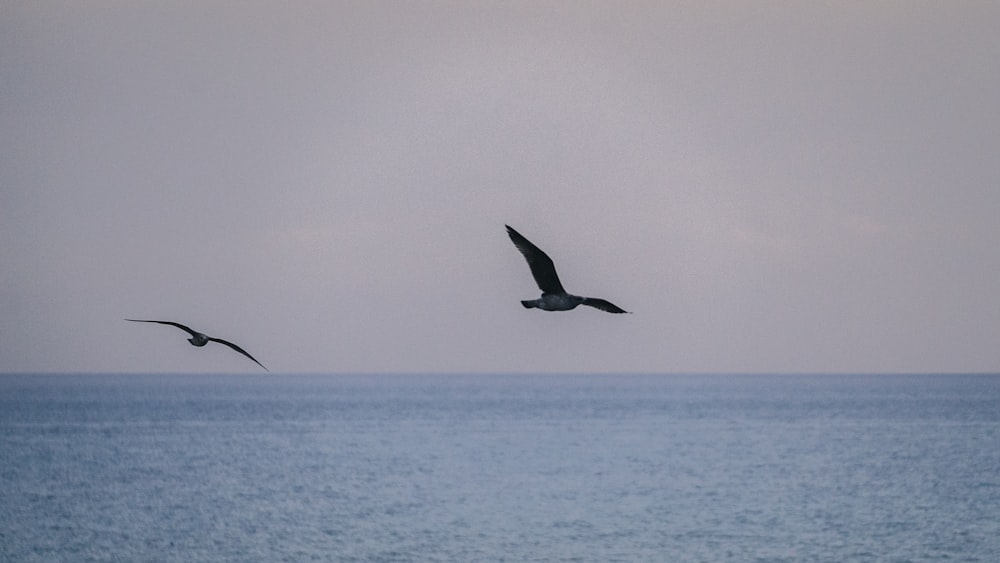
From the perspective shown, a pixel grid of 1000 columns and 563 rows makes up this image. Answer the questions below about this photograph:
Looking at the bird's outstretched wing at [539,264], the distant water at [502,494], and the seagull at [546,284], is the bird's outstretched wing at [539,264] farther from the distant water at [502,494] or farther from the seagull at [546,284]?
the distant water at [502,494]

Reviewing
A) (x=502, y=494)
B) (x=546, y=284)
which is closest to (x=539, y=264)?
(x=546, y=284)

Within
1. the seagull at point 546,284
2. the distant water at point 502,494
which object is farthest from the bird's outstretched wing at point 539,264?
the distant water at point 502,494

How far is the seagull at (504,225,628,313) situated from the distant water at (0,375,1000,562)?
40.0 metres

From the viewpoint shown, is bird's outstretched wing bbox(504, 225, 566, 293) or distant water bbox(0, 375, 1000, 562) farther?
distant water bbox(0, 375, 1000, 562)

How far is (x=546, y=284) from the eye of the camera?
26031 millimetres

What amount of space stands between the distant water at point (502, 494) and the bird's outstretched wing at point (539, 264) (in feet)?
131

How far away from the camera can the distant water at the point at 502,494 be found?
68.7 meters

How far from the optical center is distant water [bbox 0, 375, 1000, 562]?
68.7m

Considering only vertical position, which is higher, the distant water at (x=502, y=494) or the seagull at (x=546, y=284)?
the seagull at (x=546, y=284)

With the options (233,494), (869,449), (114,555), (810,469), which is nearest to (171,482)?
(233,494)

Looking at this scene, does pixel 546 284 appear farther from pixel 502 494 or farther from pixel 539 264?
pixel 502 494

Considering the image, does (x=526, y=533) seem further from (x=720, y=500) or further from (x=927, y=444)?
(x=927, y=444)

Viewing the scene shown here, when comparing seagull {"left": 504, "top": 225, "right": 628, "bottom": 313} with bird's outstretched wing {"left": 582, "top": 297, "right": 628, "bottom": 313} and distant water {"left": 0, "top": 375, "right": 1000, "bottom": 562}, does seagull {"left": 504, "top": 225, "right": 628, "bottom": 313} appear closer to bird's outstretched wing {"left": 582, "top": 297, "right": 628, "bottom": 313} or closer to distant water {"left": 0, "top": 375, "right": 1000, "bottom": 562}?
bird's outstretched wing {"left": 582, "top": 297, "right": 628, "bottom": 313}

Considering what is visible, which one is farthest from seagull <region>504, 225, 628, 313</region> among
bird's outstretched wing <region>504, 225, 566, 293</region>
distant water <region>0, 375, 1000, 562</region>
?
distant water <region>0, 375, 1000, 562</region>
